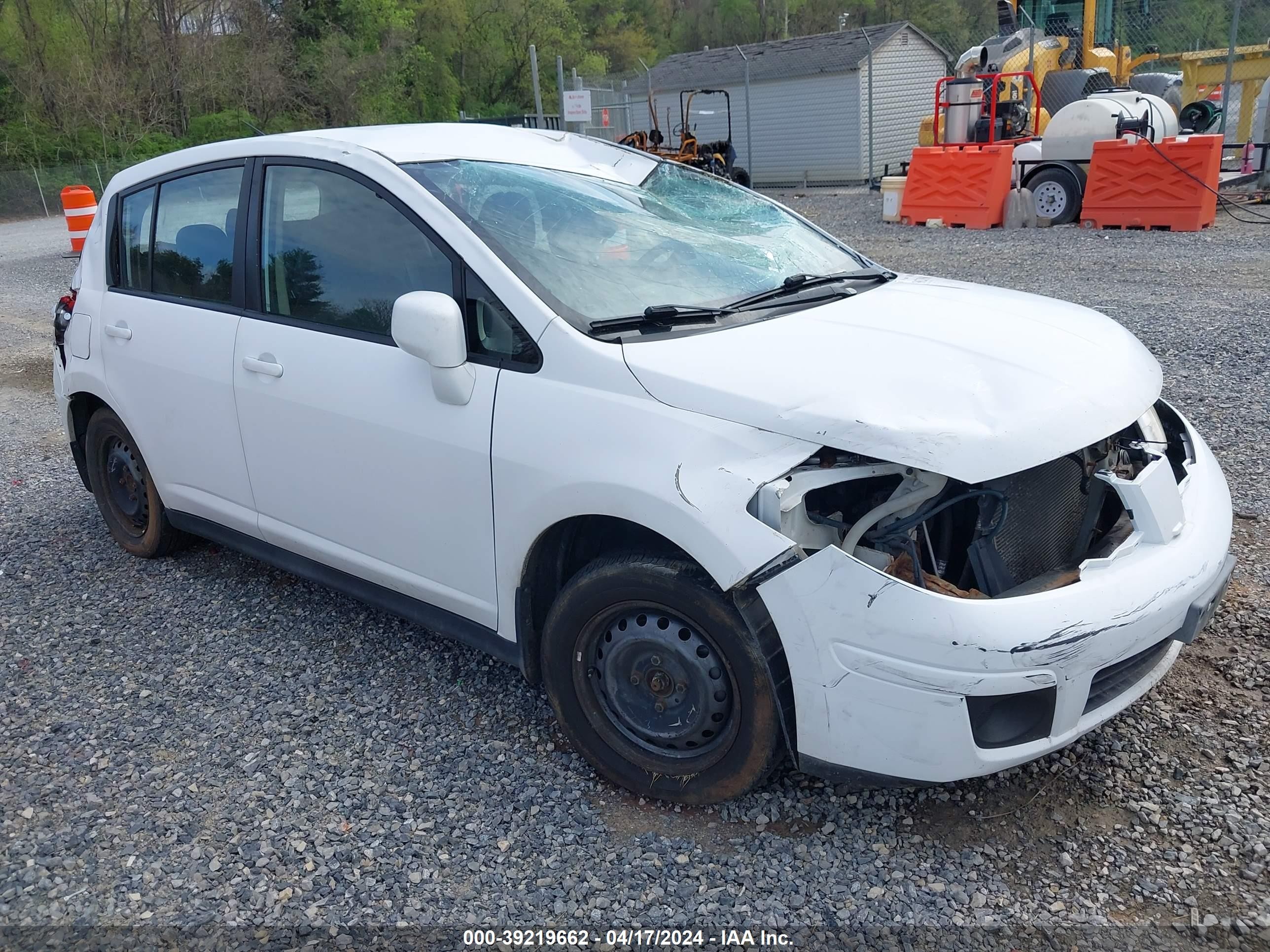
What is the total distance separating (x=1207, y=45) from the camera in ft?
65.9

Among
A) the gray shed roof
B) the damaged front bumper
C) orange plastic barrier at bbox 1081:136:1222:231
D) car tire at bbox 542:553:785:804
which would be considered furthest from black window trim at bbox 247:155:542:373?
the gray shed roof

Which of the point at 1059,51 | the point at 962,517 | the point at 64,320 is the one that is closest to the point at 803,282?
the point at 962,517

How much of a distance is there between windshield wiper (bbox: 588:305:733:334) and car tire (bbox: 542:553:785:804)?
0.65 metres

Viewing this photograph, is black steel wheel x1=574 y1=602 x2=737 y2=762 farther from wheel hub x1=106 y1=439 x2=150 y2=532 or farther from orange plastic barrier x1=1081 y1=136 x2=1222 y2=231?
orange plastic barrier x1=1081 y1=136 x2=1222 y2=231

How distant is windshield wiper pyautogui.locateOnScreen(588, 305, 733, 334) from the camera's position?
2838 mm

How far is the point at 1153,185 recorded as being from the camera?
41.5 ft

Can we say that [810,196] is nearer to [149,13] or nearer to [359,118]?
[359,118]

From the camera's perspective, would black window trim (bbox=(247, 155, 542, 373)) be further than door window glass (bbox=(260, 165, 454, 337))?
No

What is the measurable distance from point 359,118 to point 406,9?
8.49 m

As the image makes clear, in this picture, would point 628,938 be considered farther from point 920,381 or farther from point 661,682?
point 920,381

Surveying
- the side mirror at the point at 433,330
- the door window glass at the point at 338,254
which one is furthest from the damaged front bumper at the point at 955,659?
the door window glass at the point at 338,254

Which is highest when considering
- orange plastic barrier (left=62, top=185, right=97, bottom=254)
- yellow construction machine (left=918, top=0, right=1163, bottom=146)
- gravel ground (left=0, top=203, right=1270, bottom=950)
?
yellow construction machine (left=918, top=0, right=1163, bottom=146)

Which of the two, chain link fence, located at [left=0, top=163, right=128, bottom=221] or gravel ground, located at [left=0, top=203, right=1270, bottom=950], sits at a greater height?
chain link fence, located at [left=0, top=163, right=128, bottom=221]

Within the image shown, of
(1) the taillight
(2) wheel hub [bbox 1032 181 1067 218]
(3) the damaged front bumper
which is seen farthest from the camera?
(2) wheel hub [bbox 1032 181 1067 218]
